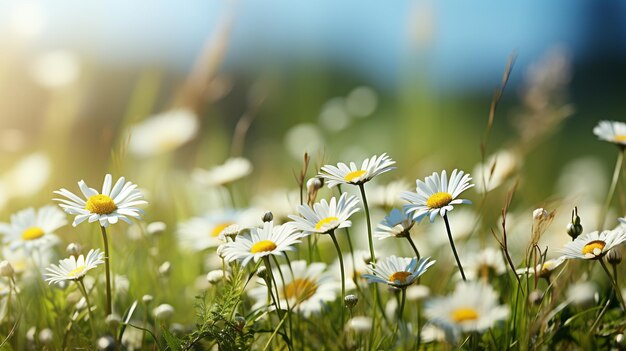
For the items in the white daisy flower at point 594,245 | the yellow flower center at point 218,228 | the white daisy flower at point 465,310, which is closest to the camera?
the white daisy flower at point 465,310

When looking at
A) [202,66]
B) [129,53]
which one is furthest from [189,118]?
[129,53]

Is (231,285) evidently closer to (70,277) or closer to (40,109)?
(70,277)

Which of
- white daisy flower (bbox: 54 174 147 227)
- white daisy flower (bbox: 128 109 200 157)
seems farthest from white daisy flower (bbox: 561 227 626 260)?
white daisy flower (bbox: 128 109 200 157)

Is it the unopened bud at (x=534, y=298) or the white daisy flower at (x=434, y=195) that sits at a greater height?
the white daisy flower at (x=434, y=195)

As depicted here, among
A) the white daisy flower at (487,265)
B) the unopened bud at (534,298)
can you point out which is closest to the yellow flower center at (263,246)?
the unopened bud at (534,298)

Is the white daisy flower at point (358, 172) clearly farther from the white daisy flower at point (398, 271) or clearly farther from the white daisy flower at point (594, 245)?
the white daisy flower at point (594, 245)

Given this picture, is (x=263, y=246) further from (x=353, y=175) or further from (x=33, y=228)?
(x=33, y=228)

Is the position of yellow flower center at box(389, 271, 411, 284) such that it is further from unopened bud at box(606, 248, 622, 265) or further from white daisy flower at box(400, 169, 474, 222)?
unopened bud at box(606, 248, 622, 265)
